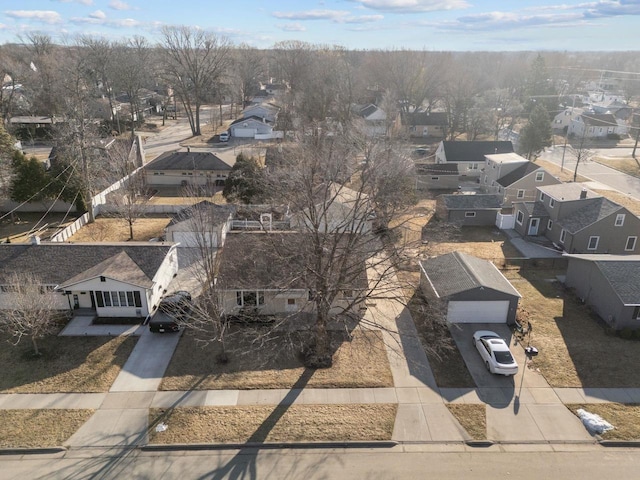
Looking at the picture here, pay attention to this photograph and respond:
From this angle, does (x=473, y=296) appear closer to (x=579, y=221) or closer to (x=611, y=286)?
(x=611, y=286)

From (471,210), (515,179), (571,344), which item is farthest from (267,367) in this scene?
(515,179)

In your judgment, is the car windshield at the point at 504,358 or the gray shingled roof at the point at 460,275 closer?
the car windshield at the point at 504,358

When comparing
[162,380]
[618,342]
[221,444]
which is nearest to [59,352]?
[162,380]

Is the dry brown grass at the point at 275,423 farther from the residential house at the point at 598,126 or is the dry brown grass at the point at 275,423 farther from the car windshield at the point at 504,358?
the residential house at the point at 598,126

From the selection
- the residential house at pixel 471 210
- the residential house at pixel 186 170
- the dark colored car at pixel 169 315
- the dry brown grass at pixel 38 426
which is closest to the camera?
the dry brown grass at pixel 38 426

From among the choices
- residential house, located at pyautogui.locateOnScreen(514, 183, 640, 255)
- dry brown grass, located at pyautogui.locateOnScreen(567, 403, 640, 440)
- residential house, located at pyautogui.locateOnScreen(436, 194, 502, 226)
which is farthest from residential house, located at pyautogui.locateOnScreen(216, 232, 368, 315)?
residential house, located at pyautogui.locateOnScreen(514, 183, 640, 255)

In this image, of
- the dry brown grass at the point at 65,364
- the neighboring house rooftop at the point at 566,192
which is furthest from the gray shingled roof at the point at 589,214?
the dry brown grass at the point at 65,364
